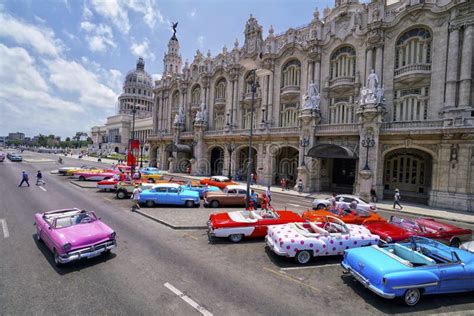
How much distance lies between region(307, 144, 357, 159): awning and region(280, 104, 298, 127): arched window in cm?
746

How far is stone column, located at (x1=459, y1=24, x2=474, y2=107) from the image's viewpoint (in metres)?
19.4

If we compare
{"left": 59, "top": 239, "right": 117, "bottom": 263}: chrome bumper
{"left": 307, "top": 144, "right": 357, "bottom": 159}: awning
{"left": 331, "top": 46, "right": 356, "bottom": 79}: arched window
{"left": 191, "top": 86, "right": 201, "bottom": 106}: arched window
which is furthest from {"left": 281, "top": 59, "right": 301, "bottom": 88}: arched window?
{"left": 59, "top": 239, "right": 117, "bottom": 263}: chrome bumper

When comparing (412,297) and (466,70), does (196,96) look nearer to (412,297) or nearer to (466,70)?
(466,70)

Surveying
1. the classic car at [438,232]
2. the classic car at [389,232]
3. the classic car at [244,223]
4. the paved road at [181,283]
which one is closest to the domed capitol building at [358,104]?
the classic car at [244,223]

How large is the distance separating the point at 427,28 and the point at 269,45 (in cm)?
1793

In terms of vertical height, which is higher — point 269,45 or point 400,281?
point 269,45

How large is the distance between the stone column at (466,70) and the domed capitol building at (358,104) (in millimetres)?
81

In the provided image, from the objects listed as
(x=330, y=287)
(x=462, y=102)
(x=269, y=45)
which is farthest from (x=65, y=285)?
(x=269, y=45)

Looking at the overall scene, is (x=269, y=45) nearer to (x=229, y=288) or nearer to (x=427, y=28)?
(x=427, y=28)

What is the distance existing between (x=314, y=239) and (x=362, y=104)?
64.5ft

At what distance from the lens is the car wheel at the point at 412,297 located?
219 inches

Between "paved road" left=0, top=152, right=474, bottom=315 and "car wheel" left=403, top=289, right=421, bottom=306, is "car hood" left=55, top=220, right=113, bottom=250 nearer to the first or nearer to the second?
"paved road" left=0, top=152, right=474, bottom=315

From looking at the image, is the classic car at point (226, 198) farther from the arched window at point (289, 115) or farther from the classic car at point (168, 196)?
the arched window at point (289, 115)

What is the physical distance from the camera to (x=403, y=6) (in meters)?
23.3
